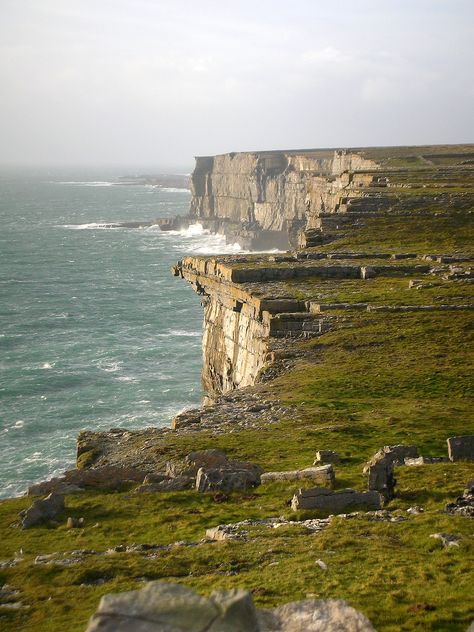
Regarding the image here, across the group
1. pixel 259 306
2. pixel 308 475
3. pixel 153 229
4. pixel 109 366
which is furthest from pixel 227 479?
pixel 153 229

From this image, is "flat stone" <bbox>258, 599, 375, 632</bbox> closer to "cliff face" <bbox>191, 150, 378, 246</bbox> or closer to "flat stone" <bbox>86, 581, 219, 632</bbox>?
"flat stone" <bbox>86, 581, 219, 632</bbox>

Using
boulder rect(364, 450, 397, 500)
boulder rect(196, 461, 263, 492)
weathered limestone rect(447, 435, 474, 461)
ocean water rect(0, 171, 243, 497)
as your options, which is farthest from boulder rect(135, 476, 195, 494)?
ocean water rect(0, 171, 243, 497)

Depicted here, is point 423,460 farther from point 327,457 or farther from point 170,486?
point 170,486

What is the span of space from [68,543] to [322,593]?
646 cm

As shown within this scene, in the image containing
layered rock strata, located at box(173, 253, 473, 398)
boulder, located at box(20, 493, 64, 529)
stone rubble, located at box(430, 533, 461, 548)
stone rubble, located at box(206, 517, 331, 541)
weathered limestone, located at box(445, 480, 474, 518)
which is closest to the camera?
stone rubble, located at box(430, 533, 461, 548)

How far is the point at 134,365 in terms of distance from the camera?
62625mm

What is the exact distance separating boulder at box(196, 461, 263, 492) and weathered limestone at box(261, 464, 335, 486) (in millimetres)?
281

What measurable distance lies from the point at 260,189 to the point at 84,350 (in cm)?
10214

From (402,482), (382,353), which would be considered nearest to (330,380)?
(382,353)

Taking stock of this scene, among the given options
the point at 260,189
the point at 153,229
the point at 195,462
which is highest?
the point at 260,189

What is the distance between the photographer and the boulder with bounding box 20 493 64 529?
18.7 meters

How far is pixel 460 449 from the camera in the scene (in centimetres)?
2100

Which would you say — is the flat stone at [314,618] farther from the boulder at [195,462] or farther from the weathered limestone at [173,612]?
the boulder at [195,462]

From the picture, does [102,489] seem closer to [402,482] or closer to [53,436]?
[402,482]
